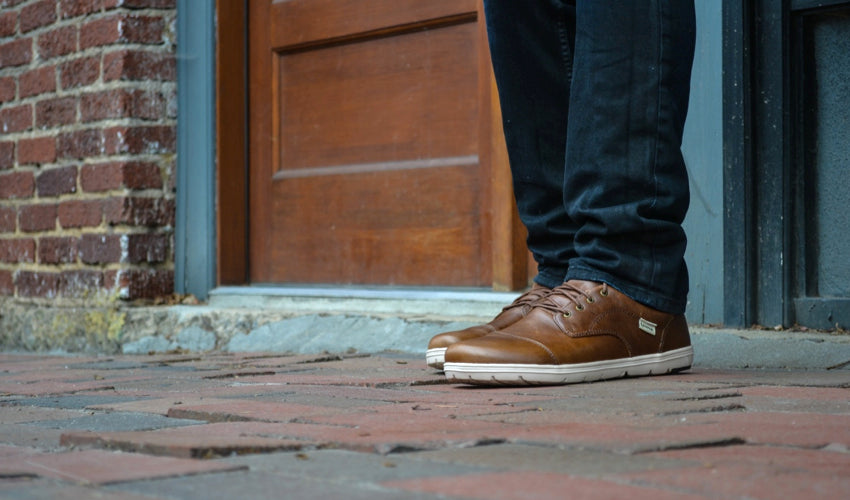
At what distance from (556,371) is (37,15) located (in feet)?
8.66

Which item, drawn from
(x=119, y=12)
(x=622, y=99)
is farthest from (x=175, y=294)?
(x=622, y=99)

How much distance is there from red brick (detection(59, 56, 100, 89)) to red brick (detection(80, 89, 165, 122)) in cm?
6

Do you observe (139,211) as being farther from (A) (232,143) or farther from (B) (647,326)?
(B) (647,326)

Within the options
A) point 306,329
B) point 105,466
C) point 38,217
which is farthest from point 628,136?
point 38,217

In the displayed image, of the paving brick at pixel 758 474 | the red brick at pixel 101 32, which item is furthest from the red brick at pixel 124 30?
the paving brick at pixel 758 474

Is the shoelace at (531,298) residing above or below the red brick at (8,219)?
below

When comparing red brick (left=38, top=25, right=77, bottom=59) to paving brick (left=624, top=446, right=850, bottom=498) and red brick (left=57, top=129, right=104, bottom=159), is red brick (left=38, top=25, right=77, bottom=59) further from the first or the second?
paving brick (left=624, top=446, right=850, bottom=498)

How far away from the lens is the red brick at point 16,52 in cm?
366

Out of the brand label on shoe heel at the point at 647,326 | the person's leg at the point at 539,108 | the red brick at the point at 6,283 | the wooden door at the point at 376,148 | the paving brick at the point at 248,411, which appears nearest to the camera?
the paving brick at the point at 248,411

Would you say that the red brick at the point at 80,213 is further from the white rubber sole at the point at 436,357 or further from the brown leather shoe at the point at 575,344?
the brown leather shoe at the point at 575,344

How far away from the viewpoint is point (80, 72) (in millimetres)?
3441

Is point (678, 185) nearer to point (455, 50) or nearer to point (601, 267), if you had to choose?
point (601, 267)

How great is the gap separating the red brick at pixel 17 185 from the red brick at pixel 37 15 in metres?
0.49

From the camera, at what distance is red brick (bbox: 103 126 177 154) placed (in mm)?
3293
